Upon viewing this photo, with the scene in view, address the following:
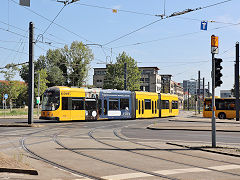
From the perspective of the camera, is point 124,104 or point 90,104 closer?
point 90,104

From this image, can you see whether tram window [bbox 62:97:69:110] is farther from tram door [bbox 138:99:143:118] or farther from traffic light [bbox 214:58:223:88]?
traffic light [bbox 214:58:223:88]

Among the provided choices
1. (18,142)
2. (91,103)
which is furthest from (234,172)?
(91,103)

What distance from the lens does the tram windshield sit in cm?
2711

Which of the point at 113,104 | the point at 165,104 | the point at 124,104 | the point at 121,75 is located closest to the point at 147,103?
the point at 124,104

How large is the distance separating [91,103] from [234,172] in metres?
22.1

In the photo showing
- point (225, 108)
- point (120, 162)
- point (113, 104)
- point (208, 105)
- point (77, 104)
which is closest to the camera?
point (120, 162)

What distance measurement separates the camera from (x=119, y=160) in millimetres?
9859

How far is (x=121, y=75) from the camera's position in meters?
67.0

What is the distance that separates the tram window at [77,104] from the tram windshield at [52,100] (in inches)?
59.7

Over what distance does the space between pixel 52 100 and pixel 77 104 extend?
89.4 inches

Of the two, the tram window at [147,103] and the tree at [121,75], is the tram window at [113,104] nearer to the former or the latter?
the tram window at [147,103]

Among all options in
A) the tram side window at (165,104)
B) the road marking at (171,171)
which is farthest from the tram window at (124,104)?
the road marking at (171,171)

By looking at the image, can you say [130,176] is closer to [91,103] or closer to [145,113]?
[91,103]

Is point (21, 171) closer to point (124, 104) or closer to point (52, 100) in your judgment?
point (52, 100)
